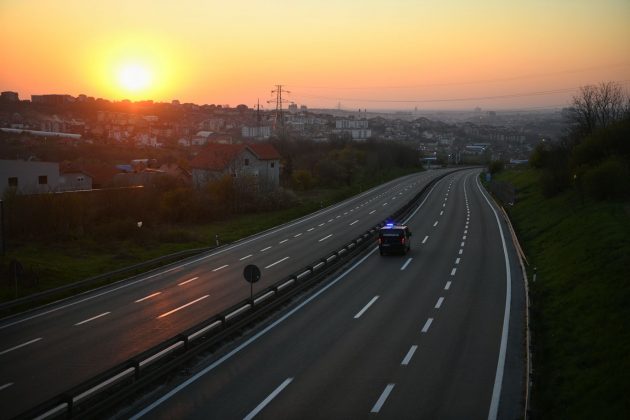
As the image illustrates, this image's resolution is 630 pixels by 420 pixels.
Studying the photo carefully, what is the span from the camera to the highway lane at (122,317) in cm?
1335

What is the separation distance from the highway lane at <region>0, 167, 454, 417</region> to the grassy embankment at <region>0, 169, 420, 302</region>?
2.47 m

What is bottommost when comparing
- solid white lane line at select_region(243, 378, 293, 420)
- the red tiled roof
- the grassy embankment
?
the grassy embankment

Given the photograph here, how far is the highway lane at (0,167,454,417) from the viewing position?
13.4 m

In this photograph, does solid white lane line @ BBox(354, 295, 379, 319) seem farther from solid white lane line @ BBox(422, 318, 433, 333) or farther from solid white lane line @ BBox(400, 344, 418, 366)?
solid white lane line @ BBox(400, 344, 418, 366)

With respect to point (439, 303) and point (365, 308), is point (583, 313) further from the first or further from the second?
point (365, 308)

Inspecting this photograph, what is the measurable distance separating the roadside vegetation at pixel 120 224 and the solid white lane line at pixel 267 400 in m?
11.9

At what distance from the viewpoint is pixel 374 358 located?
14.3 meters

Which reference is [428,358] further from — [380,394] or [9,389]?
[9,389]

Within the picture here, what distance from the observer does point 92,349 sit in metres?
15.2

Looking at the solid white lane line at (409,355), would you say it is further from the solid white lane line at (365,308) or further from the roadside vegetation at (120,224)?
the roadside vegetation at (120,224)

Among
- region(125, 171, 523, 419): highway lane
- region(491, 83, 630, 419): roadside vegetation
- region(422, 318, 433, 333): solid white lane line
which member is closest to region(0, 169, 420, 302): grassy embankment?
region(125, 171, 523, 419): highway lane

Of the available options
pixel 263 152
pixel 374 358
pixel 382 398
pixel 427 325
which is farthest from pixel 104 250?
pixel 263 152

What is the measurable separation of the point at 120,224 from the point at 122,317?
18658 mm

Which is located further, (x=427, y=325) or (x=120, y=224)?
(x=120, y=224)
